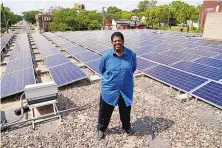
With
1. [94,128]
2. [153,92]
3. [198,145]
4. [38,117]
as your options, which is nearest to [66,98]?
[38,117]

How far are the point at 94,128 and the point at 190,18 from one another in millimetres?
59104

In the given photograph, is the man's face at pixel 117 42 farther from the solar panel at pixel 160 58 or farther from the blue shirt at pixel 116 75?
the solar panel at pixel 160 58

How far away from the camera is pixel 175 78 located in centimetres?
827

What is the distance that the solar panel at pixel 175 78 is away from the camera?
298 inches

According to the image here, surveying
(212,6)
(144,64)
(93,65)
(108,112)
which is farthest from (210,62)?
(212,6)

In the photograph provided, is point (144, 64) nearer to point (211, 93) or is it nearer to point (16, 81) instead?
point (211, 93)

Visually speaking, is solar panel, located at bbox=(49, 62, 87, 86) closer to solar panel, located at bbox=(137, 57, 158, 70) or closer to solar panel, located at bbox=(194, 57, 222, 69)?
solar panel, located at bbox=(137, 57, 158, 70)

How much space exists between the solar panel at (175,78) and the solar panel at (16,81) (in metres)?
5.46

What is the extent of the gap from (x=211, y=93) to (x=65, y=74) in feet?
20.2

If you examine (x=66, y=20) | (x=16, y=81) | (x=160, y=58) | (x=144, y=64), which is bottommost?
(x=16, y=81)

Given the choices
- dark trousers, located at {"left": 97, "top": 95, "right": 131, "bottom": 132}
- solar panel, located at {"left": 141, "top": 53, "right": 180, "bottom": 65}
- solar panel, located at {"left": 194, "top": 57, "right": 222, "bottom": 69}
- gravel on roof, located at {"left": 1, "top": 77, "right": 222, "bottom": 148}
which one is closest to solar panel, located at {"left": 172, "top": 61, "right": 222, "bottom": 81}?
solar panel, located at {"left": 194, "top": 57, "right": 222, "bottom": 69}

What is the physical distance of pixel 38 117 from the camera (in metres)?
5.90

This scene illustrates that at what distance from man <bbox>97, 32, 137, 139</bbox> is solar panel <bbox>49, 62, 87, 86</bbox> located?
404cm

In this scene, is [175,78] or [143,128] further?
[175,78]
